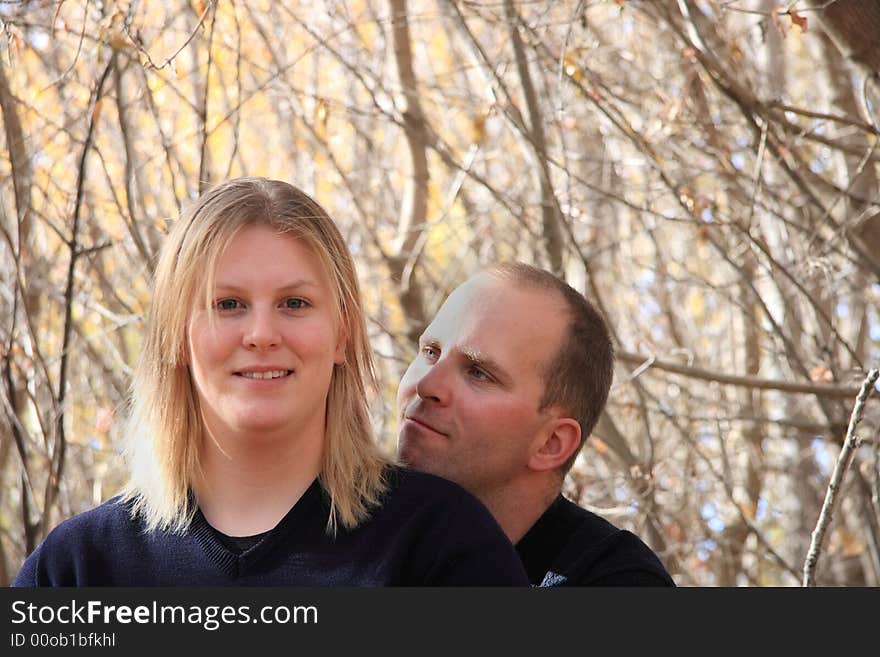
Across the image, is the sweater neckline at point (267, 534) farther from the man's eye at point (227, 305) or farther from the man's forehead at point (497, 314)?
the man's forehead at point (497, 314)

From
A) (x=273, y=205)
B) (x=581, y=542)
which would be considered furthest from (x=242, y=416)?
(x=581, y=542)

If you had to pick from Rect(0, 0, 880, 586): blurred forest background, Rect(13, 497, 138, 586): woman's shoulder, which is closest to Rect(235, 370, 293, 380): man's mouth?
Rect(13, 497, 138, 586): woman's shoulder

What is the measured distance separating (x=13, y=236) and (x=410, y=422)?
2.41 metres

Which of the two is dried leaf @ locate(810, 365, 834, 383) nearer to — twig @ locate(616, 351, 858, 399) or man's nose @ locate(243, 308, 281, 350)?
twig @ locate(616, 351, 858, 399)

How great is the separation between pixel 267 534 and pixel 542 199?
2.52 metres

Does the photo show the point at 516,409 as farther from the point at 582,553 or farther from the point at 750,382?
the point at 750,382

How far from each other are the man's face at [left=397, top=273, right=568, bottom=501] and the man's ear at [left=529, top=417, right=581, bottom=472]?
2 centimetres

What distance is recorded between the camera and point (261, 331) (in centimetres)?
216

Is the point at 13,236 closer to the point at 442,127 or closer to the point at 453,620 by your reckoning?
the point at 442,127

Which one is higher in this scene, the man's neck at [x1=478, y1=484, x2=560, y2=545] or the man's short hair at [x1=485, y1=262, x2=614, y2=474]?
the man's short hair at [x1=485, y1=262, x2=614, y2=474]

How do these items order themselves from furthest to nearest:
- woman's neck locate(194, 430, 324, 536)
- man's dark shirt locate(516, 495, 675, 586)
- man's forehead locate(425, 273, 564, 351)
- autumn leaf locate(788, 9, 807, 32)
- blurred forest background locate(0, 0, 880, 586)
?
blurred forest background locate(0, 0, 880, 586), autumn leaf locate(788, 9, 807, 32), man's forehead locate(425, 273, 564, 351), man's dark shirt locate(516, 495, 675, 586), woman's neck locate(194, 430, 324, 536)

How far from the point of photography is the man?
2623 millimetres

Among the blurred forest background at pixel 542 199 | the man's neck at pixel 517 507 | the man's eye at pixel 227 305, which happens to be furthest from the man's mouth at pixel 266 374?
the blurred forest background at pixel 542 199

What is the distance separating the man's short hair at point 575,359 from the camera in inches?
108
